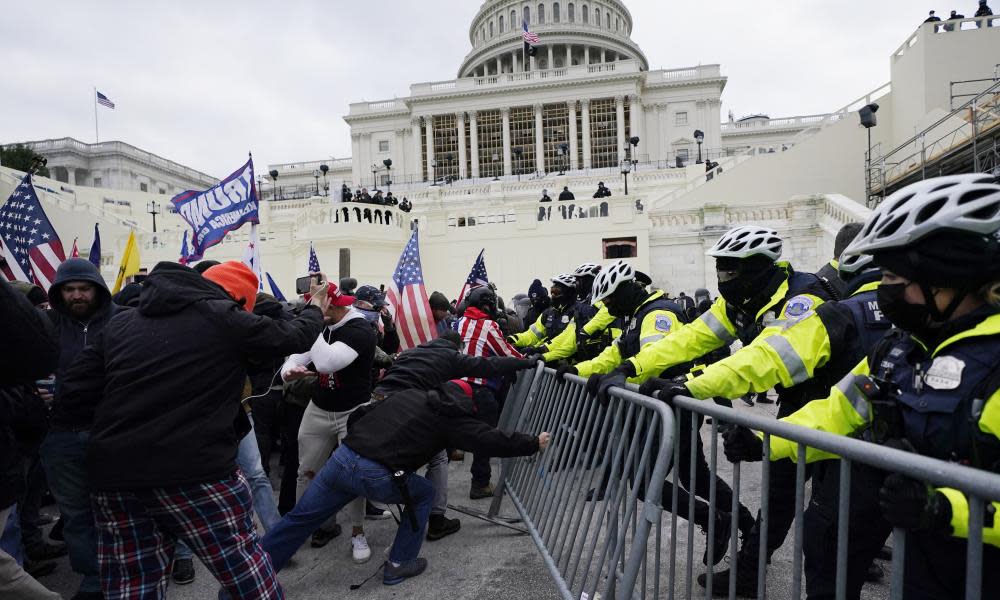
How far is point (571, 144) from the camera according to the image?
59.0m

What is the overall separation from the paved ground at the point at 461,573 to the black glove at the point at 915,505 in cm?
210

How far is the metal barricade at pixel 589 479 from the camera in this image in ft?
8.52

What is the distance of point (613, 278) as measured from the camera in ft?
15.1

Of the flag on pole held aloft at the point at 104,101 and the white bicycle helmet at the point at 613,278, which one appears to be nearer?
the white bicycle helmet at the point at 613,278

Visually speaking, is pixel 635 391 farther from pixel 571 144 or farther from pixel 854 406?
pixel 571 144

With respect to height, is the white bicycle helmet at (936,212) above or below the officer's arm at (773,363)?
above

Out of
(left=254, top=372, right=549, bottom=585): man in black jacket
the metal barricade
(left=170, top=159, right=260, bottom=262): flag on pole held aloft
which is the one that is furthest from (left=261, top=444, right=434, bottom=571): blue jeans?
(left=170, top=159, right=260, bottom=262): flag on pole held aloft

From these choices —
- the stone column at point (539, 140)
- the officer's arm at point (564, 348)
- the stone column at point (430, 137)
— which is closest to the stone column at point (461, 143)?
the stone column at point (430, 137)

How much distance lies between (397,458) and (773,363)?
7.09 feet

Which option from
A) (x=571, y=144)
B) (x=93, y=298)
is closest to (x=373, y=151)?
(x=571, y=144)

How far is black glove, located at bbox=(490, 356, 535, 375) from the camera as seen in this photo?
14.3 feet

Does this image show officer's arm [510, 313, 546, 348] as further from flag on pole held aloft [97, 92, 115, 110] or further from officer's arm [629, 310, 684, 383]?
flag on pole held aloft [97, 92, 115, 110]

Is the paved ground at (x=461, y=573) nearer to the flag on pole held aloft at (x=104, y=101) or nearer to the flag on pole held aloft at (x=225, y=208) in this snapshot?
the flag on pole held aloft at (x=225, y=208)

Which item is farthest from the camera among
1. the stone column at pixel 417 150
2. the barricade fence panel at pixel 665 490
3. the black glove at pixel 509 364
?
the stone column at pixel 417 150
